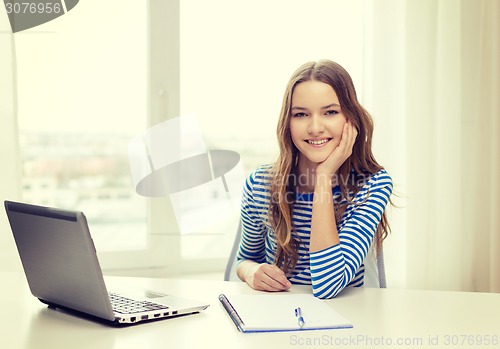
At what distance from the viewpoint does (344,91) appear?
1.61m

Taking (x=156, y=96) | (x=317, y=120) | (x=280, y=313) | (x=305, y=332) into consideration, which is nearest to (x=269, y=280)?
(x=280, y=313)

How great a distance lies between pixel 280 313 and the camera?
114 centimetres

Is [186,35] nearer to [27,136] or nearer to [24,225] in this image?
[27,136]

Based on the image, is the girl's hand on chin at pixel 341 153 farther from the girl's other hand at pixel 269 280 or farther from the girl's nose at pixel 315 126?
the girl's other hand at pixel 269 280

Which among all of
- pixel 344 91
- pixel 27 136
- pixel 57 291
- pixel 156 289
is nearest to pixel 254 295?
pixel 156 289

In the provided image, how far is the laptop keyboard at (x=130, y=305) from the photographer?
112 cm

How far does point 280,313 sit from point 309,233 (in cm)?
52

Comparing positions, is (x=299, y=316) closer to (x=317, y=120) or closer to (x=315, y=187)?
(x=315, y=187)

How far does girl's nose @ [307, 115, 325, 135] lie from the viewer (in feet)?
5.13

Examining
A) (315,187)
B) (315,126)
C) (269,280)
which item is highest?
(315,126)

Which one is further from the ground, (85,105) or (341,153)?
(85,105)

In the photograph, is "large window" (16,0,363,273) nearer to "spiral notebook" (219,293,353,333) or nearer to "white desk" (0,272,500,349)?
"white desk" (0,272,500,349)

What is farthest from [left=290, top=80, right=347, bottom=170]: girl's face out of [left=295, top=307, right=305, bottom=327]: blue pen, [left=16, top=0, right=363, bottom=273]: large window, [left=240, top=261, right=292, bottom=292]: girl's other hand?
[left=16, top=0, right=363, bottom=273]: large window

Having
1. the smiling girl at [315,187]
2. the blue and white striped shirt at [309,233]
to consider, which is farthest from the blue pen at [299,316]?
the smiling girl at [315,187]
